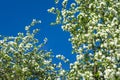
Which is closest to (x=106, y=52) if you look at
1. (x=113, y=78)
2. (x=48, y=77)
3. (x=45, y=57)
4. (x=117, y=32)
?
(x=117, y=32)

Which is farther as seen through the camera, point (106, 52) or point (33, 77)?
point (33, 77)

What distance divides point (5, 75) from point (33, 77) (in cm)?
184

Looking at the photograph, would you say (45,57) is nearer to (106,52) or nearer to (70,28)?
(70,28)

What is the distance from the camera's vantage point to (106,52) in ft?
63.9

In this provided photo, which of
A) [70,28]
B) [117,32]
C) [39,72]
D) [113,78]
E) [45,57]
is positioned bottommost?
[113,78]

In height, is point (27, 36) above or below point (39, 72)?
above

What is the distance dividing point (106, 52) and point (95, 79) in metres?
1.31

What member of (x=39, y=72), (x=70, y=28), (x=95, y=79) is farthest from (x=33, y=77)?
(x=95, y=79)

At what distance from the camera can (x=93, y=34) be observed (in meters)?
20.3

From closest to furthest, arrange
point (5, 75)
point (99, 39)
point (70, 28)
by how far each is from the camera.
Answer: point (99, 39)
point (70, 28)
point (5, 75)

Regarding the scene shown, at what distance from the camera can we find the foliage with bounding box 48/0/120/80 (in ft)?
61.0

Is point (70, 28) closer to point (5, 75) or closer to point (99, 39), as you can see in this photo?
point (99, 39)

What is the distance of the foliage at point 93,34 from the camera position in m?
18.6

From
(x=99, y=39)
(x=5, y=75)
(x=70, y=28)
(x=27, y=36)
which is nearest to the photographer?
(x=99, y=39)
